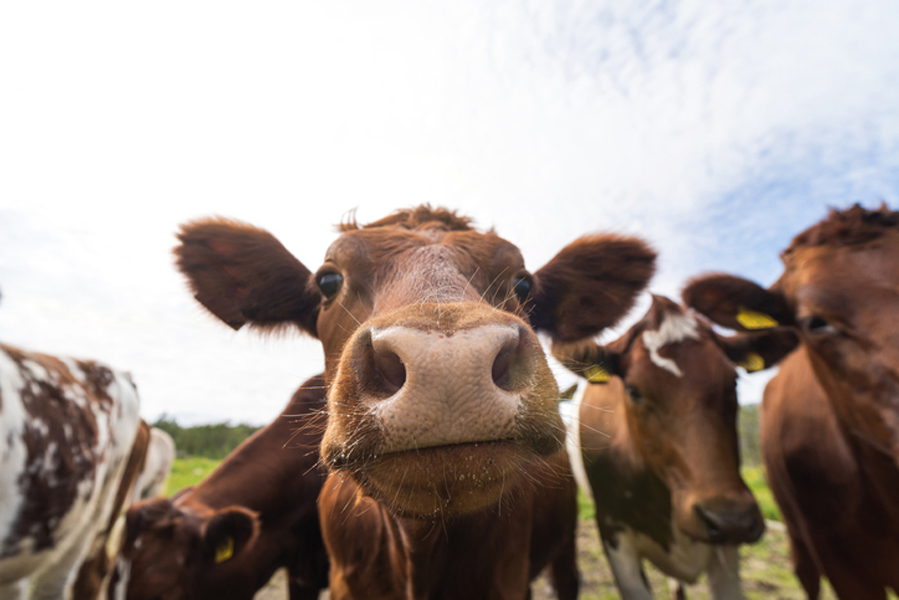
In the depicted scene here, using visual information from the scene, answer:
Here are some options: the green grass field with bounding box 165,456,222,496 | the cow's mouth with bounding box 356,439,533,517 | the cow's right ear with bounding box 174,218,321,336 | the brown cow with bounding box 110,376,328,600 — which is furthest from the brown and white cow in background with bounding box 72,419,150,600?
the green grass field with bounding box 165,456,222,496

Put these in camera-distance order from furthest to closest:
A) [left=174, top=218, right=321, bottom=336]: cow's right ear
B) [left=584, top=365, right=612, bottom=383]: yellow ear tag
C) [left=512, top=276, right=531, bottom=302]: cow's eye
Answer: [left=584, top=365, right=612, bottom=383]: yellow ear tag → [left=174, top=218, right=321, bottom=336]: cow's right ear → [left=512, top=276, right=531, bottom=302]: cow's eye

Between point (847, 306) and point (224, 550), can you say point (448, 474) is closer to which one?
point (847, 306)

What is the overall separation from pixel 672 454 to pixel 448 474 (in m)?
2.78

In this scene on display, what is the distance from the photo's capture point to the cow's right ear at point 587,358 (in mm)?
3346

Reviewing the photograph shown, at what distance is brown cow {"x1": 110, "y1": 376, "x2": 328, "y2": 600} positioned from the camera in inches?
143

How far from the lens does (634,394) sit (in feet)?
12.3

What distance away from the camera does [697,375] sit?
3.44m

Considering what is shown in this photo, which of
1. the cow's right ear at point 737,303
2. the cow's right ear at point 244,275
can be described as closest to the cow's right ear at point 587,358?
the cow's right ear at point 737,303

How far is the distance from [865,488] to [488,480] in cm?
313

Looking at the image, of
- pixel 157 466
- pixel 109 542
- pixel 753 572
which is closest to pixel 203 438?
pixel 157 466

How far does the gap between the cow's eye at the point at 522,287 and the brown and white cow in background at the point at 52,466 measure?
152 inches

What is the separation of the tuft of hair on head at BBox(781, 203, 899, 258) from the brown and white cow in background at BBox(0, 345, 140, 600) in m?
5.87

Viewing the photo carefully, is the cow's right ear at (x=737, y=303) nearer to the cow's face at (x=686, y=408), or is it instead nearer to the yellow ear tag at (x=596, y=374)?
the cow's face at (x=686, y=408)

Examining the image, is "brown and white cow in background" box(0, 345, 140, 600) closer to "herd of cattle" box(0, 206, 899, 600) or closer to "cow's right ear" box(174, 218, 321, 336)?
"herd of cattle" box(0, 206, 899, 600)
